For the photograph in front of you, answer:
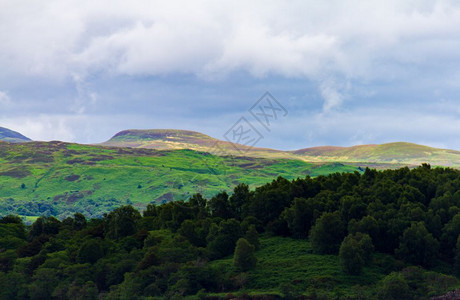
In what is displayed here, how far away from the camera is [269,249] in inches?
5797

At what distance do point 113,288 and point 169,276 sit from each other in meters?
13.5

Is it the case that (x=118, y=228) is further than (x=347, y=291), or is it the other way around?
(x=118, y=228)

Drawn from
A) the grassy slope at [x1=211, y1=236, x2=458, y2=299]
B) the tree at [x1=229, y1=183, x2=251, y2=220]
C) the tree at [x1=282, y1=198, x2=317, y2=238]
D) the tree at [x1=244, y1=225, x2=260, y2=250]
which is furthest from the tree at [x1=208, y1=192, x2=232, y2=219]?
the grassy slope at [x1=211, y1=236, x2=458, y2=299]

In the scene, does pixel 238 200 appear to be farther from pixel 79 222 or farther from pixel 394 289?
pixel 394 289

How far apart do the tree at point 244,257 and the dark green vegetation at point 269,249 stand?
9.5 inches

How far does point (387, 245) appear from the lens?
142875 millimetres

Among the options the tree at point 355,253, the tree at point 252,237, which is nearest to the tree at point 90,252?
the tree at point 252,237

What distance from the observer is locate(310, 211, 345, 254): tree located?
140500 mm

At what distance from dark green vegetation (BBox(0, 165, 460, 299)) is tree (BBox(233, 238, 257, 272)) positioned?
24cm

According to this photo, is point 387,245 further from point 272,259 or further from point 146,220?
point 146,220

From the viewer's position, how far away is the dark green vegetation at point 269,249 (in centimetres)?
12294

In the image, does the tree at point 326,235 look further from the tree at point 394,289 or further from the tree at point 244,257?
the tree at point 394,289

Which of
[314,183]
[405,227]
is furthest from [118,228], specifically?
[405,227]

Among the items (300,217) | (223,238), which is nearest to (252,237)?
(223,238)
